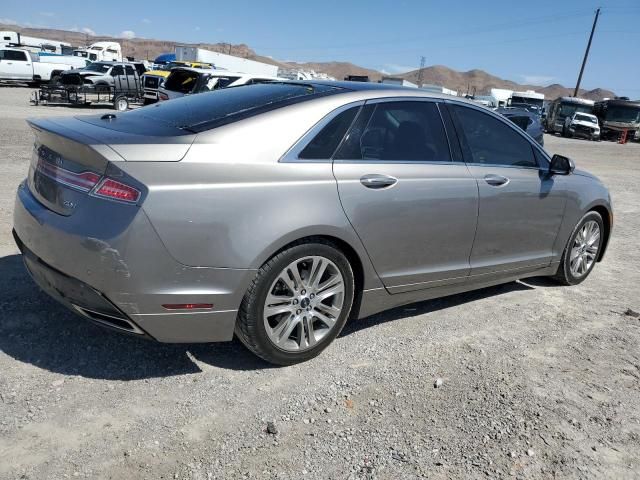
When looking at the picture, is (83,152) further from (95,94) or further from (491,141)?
(95,94)

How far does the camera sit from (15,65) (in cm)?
2902

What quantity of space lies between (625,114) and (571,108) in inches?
133

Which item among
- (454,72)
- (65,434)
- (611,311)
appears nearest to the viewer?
(65,434)

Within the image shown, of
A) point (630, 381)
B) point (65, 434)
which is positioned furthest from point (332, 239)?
Answer: point (630, 381)

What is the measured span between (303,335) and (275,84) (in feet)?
6.23

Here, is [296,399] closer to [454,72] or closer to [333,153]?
[333,153]

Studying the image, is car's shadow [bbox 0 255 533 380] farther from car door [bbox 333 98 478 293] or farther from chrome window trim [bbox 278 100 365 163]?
chrome window trim [bbox 278 100 365 163]

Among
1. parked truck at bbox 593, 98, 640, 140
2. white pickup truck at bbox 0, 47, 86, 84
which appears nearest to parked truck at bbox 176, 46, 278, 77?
white pickup truck at bbox 0, 47, 86, 84

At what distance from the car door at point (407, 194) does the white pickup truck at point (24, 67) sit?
2898 cm

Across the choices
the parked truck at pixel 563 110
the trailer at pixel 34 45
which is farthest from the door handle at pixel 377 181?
the trailer at pixel 34 45

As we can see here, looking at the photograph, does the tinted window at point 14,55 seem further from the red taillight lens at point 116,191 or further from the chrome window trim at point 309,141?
the red taillight lens at point 116,191

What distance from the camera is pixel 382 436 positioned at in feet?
9.21

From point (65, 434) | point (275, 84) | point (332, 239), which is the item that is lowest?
point (65, 434)

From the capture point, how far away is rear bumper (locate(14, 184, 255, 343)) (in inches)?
105
